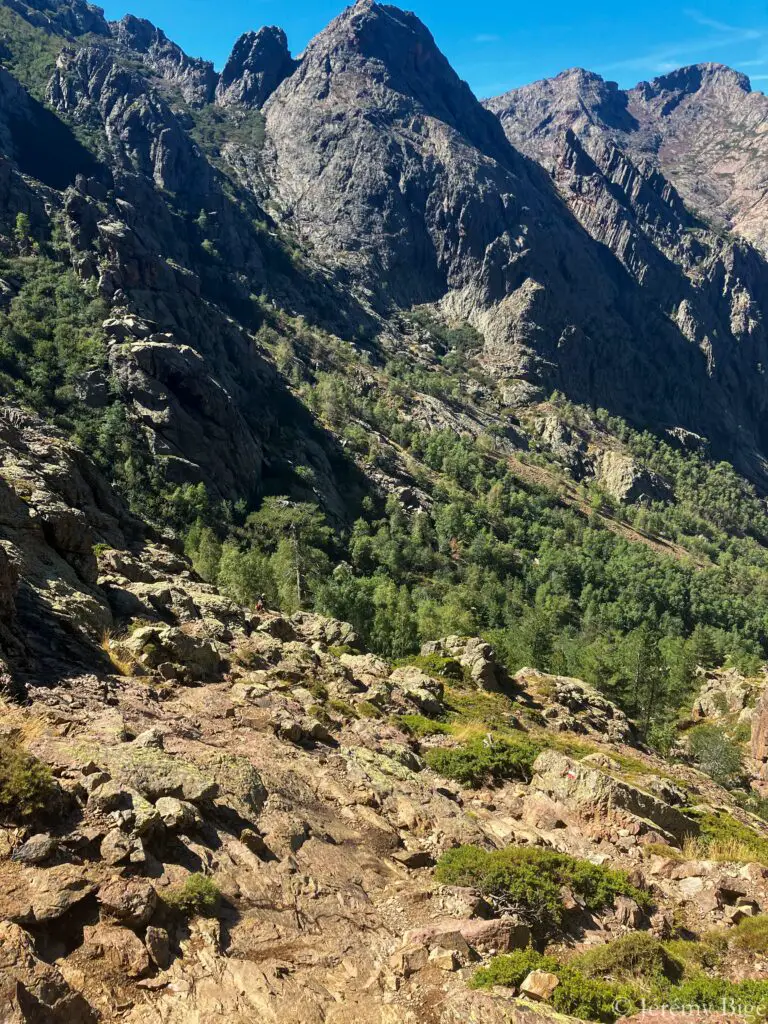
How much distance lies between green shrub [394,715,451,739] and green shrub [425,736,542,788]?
58.5 inches

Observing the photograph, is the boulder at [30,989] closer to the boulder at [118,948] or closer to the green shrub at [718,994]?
the boulder at [118,948]

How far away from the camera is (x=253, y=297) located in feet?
598

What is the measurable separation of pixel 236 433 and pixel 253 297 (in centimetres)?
10226

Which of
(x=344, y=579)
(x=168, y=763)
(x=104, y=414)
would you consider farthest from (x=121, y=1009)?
(x=104, y=414)

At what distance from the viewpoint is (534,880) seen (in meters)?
11.5

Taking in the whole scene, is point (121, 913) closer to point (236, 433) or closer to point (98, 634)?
point (98, 634)

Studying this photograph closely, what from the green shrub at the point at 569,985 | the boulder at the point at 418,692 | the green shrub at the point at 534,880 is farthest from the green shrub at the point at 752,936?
the boulder at the point at 418,692

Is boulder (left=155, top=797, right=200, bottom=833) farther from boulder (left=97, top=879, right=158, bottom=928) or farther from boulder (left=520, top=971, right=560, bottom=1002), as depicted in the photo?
boulder (left=520, top=971, right=560, bottom=1002)

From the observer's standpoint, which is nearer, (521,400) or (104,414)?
(104,414)

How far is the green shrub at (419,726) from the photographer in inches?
881

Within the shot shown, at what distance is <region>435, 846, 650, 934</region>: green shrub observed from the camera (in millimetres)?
11055

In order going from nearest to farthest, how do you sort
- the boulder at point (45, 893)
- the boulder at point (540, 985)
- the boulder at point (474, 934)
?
→ the boulder at point (45, 893), the boulder at point (540, 985), the boulder at point (474, 934)

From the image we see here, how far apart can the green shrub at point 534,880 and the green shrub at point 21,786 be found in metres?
7.38

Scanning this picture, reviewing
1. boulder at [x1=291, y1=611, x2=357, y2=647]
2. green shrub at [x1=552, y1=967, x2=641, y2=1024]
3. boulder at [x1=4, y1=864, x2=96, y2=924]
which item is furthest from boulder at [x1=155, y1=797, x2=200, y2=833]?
boulder at [x1=291, y1=611, x2=357, y2=647]
